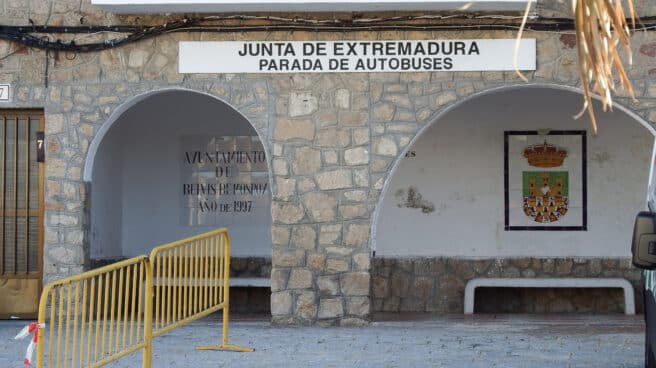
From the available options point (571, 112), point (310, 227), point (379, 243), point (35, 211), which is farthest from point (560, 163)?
point (35, 211)

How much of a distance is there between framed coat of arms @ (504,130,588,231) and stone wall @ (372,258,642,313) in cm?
49

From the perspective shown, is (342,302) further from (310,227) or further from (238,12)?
(238,12)

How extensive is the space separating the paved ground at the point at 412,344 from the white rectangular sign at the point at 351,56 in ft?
8.70

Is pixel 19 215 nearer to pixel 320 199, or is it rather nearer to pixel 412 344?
pixel 320 199

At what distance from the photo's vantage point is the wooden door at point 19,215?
37.4 ft

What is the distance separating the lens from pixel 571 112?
42.8 ft

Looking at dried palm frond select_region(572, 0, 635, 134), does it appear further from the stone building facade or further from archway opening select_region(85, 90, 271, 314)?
archway opening select_region(85, 90, 271, 314)

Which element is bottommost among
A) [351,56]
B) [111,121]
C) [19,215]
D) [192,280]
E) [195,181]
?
[192,280]

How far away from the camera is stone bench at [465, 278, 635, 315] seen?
493 inches

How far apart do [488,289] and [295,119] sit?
3733 millimetres

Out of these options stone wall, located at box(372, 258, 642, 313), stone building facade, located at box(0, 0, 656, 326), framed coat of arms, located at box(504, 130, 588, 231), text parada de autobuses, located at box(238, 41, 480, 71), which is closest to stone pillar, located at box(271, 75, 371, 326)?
stone building facade, located at box(0, 0, 656, 326)

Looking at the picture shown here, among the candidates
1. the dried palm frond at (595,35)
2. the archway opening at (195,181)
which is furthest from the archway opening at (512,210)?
the dried palm frond at (595,35)

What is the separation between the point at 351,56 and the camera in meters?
10.9

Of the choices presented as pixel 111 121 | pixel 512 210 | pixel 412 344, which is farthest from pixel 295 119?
pixel 512 210
